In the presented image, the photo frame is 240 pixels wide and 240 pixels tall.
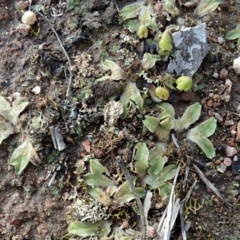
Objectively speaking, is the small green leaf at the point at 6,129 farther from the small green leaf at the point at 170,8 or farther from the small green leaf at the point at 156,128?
the small green leaf at the point at 170,8

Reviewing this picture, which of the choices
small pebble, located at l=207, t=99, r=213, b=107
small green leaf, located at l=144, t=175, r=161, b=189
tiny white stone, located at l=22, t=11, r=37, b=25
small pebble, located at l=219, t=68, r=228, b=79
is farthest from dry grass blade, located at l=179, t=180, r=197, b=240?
tiny white stone, located at l=22, t=11, r=37, b=25

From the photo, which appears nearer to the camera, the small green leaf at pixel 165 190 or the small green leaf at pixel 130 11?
the small green leaf at pixel 165 190

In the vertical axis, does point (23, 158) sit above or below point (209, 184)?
above

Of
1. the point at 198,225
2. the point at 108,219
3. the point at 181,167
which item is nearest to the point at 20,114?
the point at 108,219

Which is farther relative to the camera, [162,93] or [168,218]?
[162,93]

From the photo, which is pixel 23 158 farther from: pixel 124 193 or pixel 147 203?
pixel 147 203

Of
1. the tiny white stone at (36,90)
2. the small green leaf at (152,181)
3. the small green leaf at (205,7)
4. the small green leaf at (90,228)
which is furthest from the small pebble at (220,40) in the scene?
the small green leaf at (90,228)

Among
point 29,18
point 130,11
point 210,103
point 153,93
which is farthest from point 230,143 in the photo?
point 29,18

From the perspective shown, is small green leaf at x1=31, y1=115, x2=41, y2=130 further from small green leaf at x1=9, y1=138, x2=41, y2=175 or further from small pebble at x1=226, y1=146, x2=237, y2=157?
small pebble at x1=226, y1=146, x2=237, y2=157
